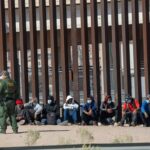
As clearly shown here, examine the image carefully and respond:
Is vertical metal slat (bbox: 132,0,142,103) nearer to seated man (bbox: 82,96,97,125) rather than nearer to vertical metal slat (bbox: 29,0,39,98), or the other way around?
seated man (bbox: 82,96,97,125)

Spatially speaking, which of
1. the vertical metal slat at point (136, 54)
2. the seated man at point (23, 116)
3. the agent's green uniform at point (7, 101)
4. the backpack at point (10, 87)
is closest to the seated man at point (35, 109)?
the seated man at point (23, 116)

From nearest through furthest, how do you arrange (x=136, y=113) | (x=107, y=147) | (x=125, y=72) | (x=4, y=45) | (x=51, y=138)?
(x=107, y=147) → (x=51, y=138) → (x=136, y=113) → (x=125, y=72) → (x=4, y=45)

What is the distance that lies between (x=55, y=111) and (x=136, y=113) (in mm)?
2313

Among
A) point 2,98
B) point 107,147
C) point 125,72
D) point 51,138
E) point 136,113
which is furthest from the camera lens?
point 125,72

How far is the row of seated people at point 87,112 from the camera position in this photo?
17.0m

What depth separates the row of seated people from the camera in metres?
17.0

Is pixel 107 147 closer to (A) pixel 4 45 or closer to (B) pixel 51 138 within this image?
(B) pixel 51 138

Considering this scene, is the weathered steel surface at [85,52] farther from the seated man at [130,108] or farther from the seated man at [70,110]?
the seated man at [130,108]

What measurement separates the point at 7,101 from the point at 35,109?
14.5 ft

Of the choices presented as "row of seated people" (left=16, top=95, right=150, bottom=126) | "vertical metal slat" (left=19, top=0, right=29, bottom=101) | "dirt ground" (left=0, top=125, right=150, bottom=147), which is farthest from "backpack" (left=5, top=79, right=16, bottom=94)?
"vertical metal slat" (left=19, top=0, right=29, bottom=101)

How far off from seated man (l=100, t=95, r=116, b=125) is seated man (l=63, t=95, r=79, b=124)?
75cm

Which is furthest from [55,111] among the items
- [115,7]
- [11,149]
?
[11,149]

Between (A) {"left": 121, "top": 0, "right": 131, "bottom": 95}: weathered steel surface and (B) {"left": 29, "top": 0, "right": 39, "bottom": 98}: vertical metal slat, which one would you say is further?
(B) {"left": 29, "top": 0, "right": 39, "bottom": 98}: vertical metal slat

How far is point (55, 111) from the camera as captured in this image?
58.1 ft
